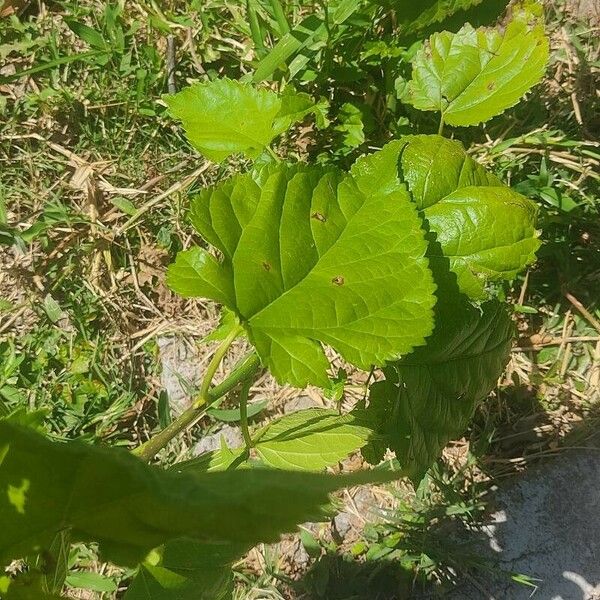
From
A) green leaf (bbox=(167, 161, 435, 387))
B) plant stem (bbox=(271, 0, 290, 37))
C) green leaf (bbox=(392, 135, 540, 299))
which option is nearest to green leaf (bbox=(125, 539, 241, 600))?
green leaf (bbox=(167, 161, 435, 387))

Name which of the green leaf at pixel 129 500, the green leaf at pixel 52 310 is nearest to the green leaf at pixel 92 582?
the green leaf at pixel 52 310

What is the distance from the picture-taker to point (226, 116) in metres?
1.50

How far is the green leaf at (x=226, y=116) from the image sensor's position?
1472mm

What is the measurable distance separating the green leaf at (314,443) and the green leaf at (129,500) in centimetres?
70

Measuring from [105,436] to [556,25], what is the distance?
1952 mm

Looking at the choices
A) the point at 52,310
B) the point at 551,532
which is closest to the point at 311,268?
the point at 52,310

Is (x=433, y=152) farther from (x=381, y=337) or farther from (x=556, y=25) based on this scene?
(x=556, y=25)

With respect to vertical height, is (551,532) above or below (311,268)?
below

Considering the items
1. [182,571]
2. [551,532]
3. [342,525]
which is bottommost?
[551,532]

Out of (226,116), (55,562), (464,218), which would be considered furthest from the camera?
(226,116)

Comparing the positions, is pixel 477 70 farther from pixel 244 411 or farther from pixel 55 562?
pixel 55 562

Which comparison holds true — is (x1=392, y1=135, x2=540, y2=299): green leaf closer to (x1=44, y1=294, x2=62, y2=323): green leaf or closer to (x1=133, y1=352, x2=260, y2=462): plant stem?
(x1=133, y1=352, x2=260, y2=462): plant stem

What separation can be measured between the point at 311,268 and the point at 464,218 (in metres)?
0.33

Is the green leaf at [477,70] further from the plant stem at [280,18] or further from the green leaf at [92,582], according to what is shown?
the green leaf at [92,582]
